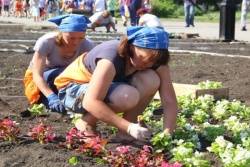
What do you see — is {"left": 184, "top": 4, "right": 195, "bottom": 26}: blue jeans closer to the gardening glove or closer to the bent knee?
the gardening glove

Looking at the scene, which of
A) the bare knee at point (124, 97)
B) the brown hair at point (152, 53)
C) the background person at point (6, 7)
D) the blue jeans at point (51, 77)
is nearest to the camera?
the brown hair at point (152, 53)

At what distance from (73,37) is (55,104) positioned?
633 millimetres

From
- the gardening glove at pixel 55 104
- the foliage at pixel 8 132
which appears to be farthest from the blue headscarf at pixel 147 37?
the gardening glove at pixel 55 104

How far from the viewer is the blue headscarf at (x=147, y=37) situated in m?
4.52

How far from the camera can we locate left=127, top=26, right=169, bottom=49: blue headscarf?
4.52 m

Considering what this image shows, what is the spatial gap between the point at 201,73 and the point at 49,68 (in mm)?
3111

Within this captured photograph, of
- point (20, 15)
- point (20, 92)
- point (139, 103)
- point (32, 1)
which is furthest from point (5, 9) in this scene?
point (139, 103)

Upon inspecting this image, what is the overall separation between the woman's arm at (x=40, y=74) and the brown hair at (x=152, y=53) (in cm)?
166

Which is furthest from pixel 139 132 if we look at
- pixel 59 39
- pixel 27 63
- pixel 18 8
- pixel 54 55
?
pixel 18 8

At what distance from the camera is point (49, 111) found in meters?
6.24

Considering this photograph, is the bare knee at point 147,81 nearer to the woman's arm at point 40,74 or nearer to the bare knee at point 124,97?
the bare knee at point 124,97

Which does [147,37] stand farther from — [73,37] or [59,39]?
[59,39]

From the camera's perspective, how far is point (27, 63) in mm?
10594

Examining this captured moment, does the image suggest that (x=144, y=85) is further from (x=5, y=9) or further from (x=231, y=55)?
(x=5, y=9)
